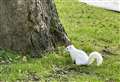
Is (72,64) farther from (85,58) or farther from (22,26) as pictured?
(22,26)

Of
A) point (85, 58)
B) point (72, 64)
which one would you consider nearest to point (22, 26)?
point (72, 64)

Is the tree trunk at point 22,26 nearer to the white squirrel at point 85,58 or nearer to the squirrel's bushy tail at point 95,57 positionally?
the white squirrel at point 85,58

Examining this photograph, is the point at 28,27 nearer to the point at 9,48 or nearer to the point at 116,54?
the point at 9,48

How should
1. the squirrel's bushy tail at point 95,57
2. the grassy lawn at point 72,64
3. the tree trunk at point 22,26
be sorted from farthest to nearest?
the tree trunk at point 22,26, the squirrel's bushy tail at point 95,57, the grassy lawn at point 72,64

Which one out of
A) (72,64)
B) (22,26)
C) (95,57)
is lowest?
(72,64)

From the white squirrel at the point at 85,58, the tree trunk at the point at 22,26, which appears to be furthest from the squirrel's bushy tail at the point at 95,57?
the tree trunk at the point at 22,26

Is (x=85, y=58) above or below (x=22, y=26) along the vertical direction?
below

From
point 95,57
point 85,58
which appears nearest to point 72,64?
point 85,58

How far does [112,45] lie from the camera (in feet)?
22.5

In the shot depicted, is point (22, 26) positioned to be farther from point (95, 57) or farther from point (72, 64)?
point (95, 57)

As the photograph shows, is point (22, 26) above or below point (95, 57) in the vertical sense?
above

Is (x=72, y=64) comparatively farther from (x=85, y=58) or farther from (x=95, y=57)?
(x=95, y=57)

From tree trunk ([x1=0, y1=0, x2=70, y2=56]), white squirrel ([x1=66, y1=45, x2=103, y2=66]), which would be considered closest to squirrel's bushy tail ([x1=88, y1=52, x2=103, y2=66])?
white squirrel ([x1=66, y1=45, x2=103, y2=66])

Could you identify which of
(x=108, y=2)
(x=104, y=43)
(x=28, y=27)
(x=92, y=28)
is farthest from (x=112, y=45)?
(x=108, y=2)
